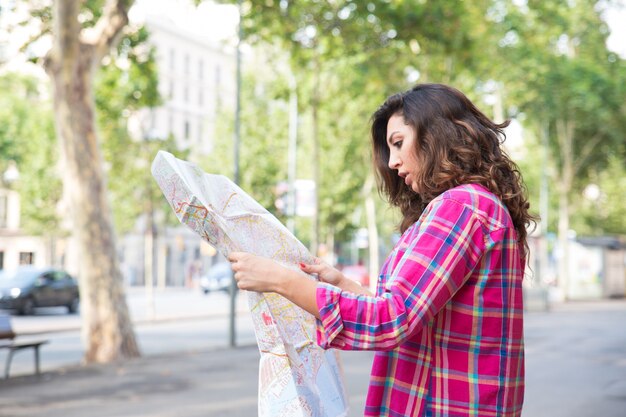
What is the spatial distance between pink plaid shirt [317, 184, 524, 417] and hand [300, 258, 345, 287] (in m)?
0.25

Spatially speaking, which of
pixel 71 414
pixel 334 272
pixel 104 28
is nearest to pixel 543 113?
pixel 104 28

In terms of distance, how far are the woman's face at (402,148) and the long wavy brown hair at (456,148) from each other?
1cm

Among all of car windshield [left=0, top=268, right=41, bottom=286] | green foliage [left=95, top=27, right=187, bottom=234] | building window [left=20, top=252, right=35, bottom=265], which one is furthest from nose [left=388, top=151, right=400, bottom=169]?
building window [left=20, top=252, right=35, bottom=265]

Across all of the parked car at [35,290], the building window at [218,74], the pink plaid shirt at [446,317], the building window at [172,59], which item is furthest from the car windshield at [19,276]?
the building window at [218,74]

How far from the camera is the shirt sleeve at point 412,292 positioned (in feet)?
5.92

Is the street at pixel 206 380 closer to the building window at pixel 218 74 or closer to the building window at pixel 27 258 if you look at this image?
the building window at pixel 27 258

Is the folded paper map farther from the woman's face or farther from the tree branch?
the tree branch

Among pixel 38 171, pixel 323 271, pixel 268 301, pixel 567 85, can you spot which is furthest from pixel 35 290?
pixel 268 301

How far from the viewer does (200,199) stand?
78.9 inches

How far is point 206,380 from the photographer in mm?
11383

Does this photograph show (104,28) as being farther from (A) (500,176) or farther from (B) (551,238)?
(B) (551,238)

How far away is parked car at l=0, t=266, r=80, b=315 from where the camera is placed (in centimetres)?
2630

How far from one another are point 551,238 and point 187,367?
40795 mm

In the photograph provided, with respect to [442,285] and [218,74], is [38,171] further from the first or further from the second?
[442,285]
